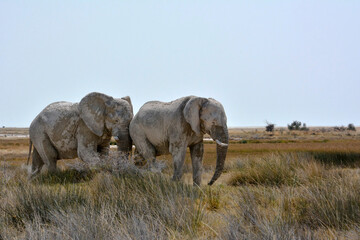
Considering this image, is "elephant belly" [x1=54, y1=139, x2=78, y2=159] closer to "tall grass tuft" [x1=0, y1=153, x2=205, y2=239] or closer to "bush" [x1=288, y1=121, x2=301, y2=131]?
"tall grass tuft" [x1=0, y1=153, x2=205, y2=239]

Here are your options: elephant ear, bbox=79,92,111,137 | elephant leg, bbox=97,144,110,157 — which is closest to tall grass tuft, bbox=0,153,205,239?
elephant ear, bbox=79,92,111,137

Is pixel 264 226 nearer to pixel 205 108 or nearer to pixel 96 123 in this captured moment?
pixel 205 108

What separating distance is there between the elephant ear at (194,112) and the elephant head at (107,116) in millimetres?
1812

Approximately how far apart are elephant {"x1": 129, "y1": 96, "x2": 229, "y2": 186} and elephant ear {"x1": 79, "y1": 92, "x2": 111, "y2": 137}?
0.70 metres

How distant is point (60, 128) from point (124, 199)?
424cm

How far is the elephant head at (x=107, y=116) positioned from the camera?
9422 millimetres

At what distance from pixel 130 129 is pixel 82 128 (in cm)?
113

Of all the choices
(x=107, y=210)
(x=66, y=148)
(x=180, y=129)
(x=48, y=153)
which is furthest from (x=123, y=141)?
(x=107, y=210)

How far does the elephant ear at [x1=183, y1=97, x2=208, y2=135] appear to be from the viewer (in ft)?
26.9

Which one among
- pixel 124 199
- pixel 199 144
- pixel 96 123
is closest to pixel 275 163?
pixel 199 144

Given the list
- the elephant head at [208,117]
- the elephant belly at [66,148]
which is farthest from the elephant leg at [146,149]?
the elephant belly at [66,148]

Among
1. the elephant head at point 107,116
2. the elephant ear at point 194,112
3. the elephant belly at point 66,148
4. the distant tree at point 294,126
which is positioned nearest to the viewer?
the elephant ear at point 194,112

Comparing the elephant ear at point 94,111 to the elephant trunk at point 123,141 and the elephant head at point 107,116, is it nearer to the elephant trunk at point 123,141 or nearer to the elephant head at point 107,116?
the elephant head at point 107,116

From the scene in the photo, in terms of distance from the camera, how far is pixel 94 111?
9453 millimetres
